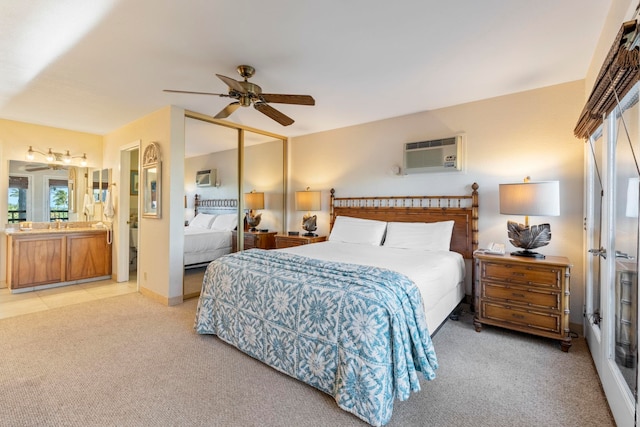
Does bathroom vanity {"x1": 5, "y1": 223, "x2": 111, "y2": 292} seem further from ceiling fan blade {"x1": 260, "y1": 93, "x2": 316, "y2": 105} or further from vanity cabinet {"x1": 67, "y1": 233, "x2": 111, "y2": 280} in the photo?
ceiling fan blade {"x1": 260, "y1": 93, "x2": 316, "y2": 105}

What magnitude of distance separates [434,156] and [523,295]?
6.25ft

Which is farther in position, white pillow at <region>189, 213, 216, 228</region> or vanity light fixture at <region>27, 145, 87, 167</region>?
vanity light fixture at <region>27, 145, 87, 167</region>

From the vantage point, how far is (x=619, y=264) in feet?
6.17

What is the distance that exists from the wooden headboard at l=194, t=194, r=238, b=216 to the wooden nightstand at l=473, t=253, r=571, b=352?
352 centimetres

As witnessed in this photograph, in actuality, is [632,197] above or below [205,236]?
above

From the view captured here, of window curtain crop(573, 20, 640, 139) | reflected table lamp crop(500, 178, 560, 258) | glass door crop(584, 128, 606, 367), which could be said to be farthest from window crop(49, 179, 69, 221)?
glass door crop(584, 128, 606, 367)

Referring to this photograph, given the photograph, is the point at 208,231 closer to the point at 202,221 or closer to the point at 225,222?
the point at 202,221

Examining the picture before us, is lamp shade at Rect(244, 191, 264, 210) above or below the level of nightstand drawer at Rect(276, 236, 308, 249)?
above

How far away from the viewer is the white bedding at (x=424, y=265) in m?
2.46

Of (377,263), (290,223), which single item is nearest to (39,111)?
(290,223)

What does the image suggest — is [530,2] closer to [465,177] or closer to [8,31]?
[465,177]

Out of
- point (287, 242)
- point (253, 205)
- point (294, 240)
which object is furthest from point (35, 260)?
point (294, 240)

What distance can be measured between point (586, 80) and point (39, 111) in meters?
6.64

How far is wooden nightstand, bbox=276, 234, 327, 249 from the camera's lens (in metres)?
4.63
